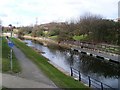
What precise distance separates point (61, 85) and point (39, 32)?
364 ft

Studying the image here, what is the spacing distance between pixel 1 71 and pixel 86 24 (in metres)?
55.3

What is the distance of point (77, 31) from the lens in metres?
82.8

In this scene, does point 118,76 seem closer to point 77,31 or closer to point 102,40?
point 102,40

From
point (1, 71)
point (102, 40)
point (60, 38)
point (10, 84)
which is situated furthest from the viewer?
point (60, 38)

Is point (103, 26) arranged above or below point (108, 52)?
above

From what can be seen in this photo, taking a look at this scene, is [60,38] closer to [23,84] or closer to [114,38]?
[114,38]

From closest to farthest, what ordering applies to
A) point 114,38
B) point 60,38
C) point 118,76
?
1. point 118,76
2. point 114,38
3. point 60,38

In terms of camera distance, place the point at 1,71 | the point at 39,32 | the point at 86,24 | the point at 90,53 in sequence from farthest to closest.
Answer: the point at 39,32 → the point at 86,24 → the point at 90,53 → the point at 1,71

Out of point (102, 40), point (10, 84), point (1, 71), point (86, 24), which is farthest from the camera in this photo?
point (86, 24)

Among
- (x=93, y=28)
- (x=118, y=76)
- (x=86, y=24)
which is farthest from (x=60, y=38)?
(x=118, y=76)

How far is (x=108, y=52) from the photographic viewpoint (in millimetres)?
43438

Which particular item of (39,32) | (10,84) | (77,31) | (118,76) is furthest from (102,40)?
(39,32)

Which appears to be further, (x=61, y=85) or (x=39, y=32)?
(x=39, y=32)

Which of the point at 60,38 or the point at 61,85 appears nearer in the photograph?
the point at 61,85
